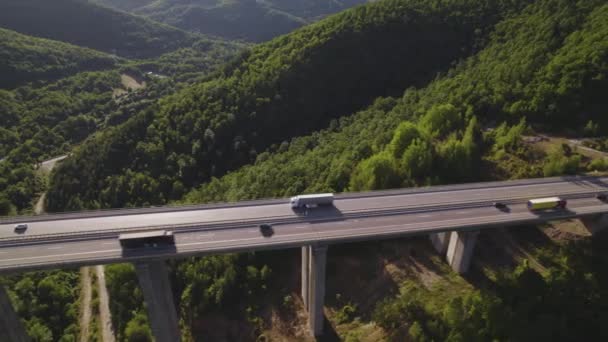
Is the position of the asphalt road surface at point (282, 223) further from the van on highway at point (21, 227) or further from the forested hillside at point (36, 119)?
the forested hillside at point (36, 119)

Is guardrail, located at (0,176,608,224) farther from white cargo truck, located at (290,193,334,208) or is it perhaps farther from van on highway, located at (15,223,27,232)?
white cargo truck, located at (290,193,334,208)

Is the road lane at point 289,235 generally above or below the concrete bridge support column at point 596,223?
above

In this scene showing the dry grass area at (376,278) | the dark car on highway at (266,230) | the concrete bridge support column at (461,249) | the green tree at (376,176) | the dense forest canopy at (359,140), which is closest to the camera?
the dark car on highway at (266,230)

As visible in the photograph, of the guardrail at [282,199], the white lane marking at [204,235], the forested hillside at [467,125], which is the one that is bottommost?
the white lane marking at [204,235]

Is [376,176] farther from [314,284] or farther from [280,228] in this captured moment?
[314,284]

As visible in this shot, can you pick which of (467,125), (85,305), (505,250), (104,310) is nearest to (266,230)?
Answer: (505,250)

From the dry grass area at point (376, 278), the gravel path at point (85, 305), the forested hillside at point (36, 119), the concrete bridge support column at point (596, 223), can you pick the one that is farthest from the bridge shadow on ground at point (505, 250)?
the forested hillside at point (36, 119)
